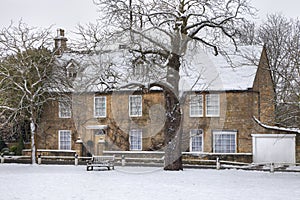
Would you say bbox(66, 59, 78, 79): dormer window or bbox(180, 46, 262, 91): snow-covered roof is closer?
bbox(180, 46, 262, 91): snow-covered roof

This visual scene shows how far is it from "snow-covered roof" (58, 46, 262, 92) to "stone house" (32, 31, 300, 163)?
0.22 ft

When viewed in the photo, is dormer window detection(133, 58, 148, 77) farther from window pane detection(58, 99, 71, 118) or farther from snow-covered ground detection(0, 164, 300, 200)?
window pane detection(58, 99, 71, 118)

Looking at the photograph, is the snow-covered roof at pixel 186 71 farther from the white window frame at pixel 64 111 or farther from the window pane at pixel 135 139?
the window pane at pixel 135 139

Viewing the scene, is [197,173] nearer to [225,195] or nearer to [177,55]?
[177,55]

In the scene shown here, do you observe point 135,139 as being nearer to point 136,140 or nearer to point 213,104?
point 136,140

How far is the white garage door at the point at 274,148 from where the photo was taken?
28516 millimetres

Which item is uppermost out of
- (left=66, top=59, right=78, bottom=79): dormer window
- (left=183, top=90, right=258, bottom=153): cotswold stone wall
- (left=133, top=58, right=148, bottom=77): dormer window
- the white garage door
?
(left=66, top=59, right=78, bottom=79): dormer window

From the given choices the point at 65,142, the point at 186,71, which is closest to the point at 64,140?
the point at 65,142

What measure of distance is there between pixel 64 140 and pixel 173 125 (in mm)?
12845

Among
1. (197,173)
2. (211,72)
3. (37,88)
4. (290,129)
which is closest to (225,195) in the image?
(197,173)

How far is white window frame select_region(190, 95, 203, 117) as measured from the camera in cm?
3119

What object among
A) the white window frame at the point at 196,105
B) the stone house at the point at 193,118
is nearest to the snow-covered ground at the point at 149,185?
the stone house at the point at 193,118

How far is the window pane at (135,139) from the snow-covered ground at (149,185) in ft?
24.1

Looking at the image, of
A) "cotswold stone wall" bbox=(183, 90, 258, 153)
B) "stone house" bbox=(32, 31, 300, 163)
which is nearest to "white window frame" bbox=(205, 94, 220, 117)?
"stone house" bbox=(32, 31, 300, 163)
